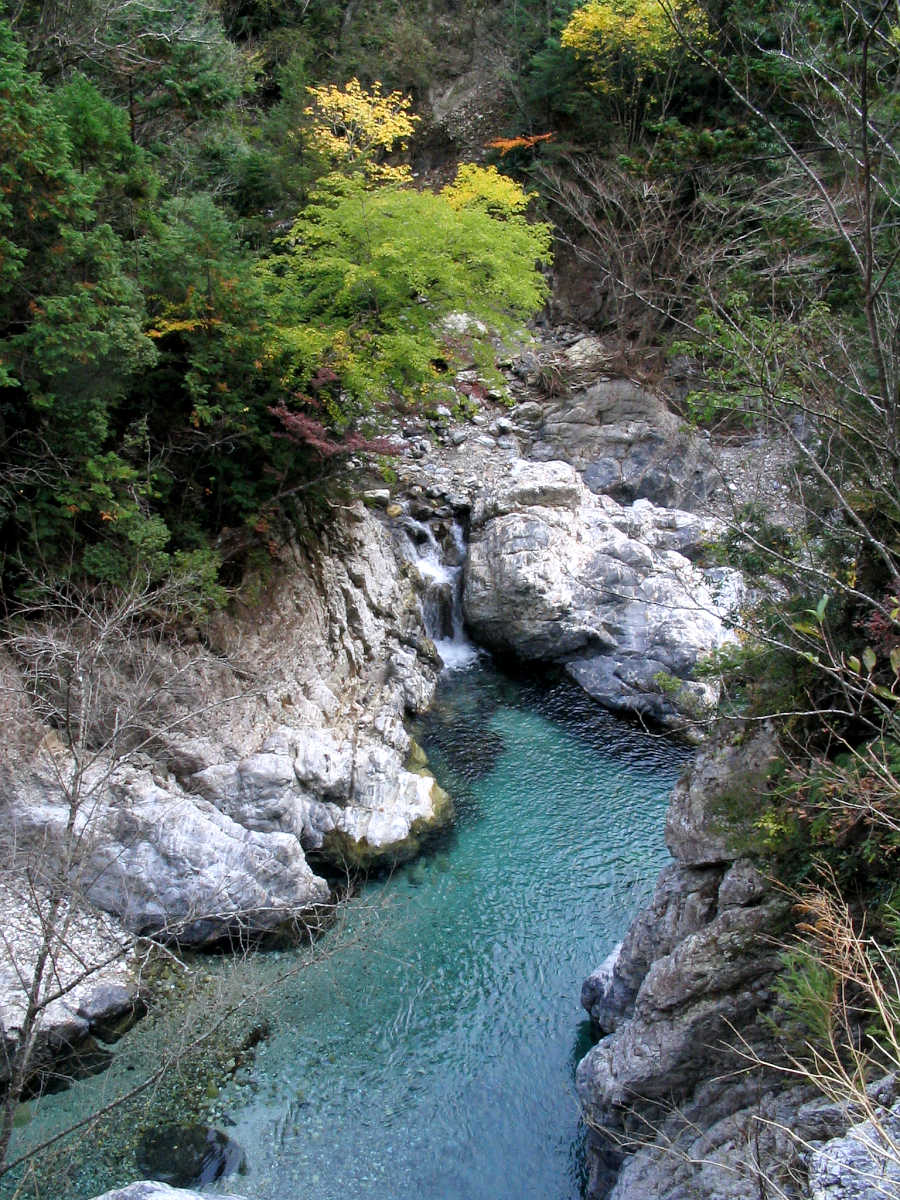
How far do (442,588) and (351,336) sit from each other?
5.63 m

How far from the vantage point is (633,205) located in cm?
1991

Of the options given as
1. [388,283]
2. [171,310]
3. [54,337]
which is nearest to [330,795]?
[54,337]

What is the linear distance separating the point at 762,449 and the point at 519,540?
17.0ft

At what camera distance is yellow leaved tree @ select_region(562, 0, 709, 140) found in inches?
763

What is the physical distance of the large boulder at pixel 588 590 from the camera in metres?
14.9

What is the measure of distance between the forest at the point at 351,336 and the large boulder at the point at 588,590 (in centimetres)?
282

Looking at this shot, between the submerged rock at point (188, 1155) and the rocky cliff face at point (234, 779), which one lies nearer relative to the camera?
the submerged rock at point (188, 1155)

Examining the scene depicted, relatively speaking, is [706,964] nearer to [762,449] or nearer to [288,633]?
[288,633]

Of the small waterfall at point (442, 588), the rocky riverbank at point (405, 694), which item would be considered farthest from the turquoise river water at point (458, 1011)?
the small waterfall at point (442, 588)

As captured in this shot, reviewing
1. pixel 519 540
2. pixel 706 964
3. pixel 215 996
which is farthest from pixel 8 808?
pixel 519 540

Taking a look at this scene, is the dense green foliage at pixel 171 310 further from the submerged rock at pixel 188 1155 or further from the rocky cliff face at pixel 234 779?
the submerged rock at pixel 188 1155

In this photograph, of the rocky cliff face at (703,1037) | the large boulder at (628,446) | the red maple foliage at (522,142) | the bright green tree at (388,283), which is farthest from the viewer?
the red maple foliage at (522,142)

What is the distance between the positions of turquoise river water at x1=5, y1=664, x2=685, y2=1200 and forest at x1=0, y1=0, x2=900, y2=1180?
11.7 feet

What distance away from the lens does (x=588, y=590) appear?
15953 millimetres
